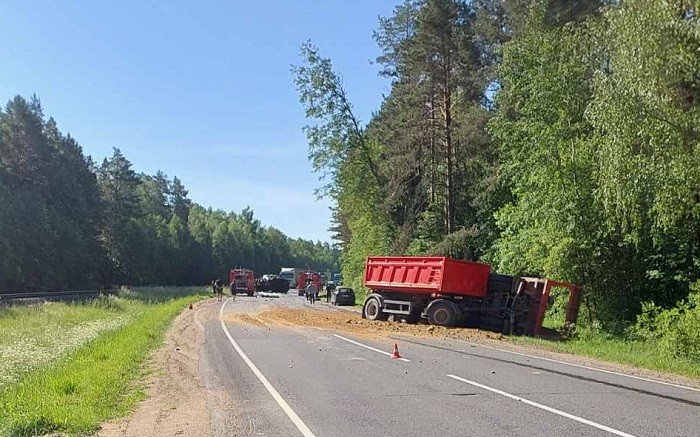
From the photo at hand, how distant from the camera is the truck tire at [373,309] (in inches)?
1178

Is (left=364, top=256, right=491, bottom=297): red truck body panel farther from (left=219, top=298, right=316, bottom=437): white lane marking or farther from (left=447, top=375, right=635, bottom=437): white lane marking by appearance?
(left=447, top=375, right=635, bottom=437): white lane marking

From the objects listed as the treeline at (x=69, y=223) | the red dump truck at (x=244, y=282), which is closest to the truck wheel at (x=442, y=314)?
the red dump truck at (x=244, y=282)

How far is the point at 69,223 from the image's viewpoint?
67.8m

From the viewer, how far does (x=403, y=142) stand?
143 ft

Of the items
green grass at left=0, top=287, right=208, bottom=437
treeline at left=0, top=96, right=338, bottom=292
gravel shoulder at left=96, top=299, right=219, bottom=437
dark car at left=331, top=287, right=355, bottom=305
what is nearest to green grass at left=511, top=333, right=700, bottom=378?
gravel shoulder at left=96, top=299, right=219, bottom=437

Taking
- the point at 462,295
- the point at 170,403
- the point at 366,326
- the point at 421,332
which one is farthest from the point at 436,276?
the point at 170,403

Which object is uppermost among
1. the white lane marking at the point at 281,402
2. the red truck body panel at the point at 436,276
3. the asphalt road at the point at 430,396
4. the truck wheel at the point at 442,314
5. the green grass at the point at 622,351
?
the red truck body panel at the point at 436,276

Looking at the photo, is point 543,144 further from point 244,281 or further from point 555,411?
point 244,281

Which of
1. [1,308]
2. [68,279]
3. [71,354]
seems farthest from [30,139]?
[71,354]

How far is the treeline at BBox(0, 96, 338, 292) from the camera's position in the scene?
60531 millimetres

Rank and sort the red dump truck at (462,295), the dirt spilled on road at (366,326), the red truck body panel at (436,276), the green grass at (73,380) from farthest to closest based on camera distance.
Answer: the red truck body panel at (436,276) → the red dump truck at (462,295) → the dirt spilled on road at (366,326) → the green grass at (73,380)

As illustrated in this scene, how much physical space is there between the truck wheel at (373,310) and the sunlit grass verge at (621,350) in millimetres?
8080

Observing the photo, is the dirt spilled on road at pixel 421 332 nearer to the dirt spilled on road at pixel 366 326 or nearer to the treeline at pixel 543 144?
the dirt spilled on road at pixel 366 326

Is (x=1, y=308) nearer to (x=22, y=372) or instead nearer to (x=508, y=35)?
(x=22, y=372)
